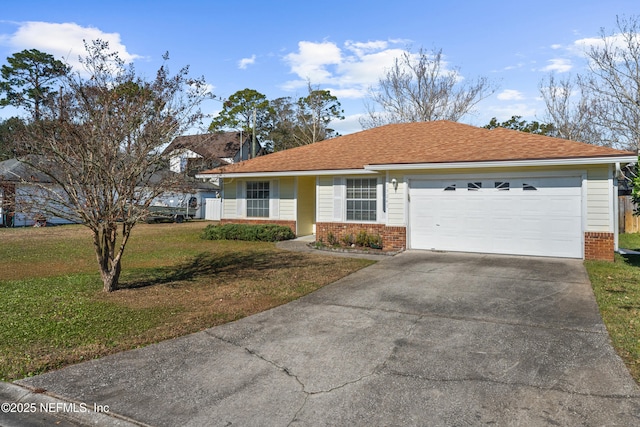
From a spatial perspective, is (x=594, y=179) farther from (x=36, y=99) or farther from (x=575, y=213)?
(x=36, y=99)

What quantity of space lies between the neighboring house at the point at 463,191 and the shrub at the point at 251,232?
3.20 feet

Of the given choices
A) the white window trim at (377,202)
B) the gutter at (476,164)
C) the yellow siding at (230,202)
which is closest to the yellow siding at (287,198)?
the gutter at (476,164)

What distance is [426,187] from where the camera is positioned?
42.2ft

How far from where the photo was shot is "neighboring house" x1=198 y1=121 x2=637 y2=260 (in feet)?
35.7

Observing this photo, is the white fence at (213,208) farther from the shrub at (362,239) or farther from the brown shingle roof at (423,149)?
the shrub at (362,239)

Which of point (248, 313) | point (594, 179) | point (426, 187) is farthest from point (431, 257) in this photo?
point (248, 313)

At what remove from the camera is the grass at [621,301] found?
4.62 metres

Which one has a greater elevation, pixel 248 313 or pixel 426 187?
pixel 426 187

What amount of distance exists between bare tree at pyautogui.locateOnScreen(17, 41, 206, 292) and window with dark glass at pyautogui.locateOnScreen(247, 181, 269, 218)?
9.68 metres

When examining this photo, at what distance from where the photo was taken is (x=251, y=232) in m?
16.4

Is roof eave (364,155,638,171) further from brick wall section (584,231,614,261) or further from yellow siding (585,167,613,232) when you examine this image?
brick wall section (584,231,614,261)

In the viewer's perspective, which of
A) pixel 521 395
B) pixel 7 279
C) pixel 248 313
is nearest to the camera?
pixel 521 395

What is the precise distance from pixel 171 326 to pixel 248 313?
115 centimetres

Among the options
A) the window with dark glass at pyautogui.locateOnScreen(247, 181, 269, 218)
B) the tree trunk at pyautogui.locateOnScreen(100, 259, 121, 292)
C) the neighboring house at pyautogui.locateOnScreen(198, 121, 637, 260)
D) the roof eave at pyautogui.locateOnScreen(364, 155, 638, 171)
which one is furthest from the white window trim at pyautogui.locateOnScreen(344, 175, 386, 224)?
the tree trunk at pyautogui.locateOnScreen(100, 259, 121, 292)
